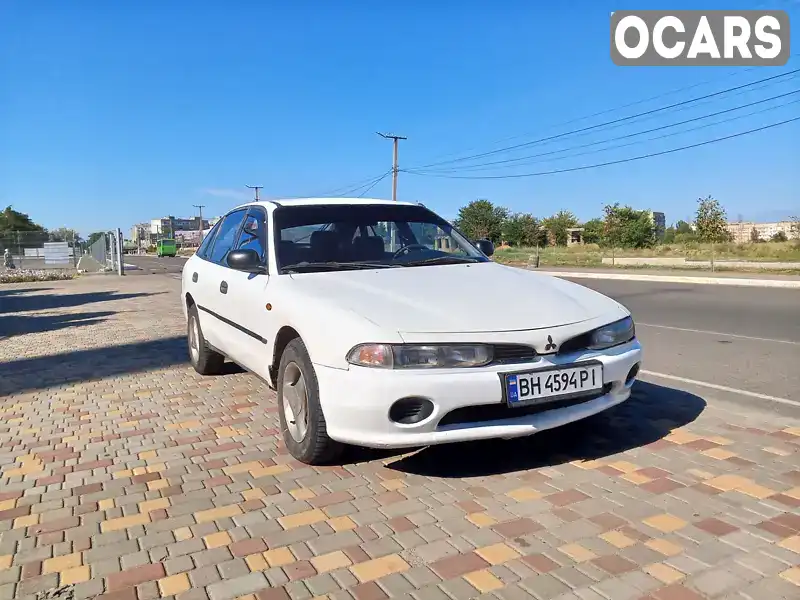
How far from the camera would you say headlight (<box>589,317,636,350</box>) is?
11.3 ft

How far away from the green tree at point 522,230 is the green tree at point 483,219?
1.09 metres

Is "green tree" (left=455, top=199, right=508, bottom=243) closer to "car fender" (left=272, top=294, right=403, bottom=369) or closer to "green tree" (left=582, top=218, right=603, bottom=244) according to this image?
"green tree" (left=582, top=218, right=603, bottom=244)

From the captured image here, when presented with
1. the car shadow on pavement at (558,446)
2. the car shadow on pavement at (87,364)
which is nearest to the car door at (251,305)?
the car shadow on pavement at (558,446)

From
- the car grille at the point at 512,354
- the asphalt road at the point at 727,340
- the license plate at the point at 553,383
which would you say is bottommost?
the asphalt road at the point at 727,340

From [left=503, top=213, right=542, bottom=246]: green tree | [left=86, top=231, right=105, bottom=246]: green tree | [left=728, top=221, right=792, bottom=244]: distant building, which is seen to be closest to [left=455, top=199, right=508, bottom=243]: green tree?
[left=503, top=213, right=542, bottom=246]: green tree

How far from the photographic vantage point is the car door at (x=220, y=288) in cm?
485

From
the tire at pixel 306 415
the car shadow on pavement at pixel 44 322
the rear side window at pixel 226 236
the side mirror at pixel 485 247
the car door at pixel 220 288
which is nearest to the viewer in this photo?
the tire at pixel 306 415

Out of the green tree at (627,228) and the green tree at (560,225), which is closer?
the green tree at (627,228)

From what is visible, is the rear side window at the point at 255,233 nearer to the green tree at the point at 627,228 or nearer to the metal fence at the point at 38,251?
the metal fence at the point at 38,251

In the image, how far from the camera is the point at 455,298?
350 centimetres

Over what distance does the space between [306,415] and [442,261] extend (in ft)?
5.10

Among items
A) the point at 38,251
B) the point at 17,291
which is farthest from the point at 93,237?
the point at 17,291

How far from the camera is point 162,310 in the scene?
476 inches

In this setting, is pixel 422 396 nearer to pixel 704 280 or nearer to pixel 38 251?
pixel 704 280
